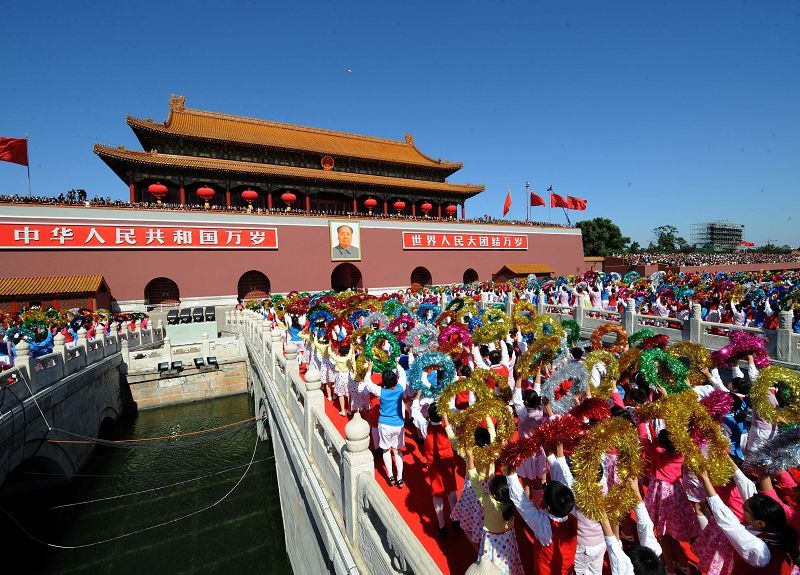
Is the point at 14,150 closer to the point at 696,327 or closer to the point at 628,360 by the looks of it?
the point at 628,360

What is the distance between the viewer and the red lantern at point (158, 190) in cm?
2225

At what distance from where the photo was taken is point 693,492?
2.78m

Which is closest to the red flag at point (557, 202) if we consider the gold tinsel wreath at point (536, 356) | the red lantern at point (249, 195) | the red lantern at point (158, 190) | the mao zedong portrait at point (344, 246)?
the mao zedong portrait at point (344, 246)

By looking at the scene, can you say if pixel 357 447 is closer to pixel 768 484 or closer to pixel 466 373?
pixel 466 373

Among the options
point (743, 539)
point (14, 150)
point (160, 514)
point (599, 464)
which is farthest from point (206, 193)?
point (743, 539)

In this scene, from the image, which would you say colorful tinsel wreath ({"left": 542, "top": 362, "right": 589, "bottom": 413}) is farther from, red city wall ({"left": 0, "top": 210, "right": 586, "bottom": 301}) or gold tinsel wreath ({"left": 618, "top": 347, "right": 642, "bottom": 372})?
red city wall ({"left": 0, "top": 210, "right": 586, "bottom": 301})

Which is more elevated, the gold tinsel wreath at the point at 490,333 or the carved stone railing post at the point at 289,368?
the gold tinsel wreath at the point at 490,333

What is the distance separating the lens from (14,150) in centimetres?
1747

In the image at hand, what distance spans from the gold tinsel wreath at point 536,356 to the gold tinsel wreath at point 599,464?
1.98 meters

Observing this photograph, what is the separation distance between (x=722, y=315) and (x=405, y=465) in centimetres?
1036

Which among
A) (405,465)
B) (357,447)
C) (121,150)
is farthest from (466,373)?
(121,150)

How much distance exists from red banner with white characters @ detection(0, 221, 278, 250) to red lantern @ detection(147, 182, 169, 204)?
2547 millimetres

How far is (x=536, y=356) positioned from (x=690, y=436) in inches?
83.7

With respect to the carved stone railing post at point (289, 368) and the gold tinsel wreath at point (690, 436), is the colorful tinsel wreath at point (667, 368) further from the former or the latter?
the carved stone railing post at point (289, 368)
